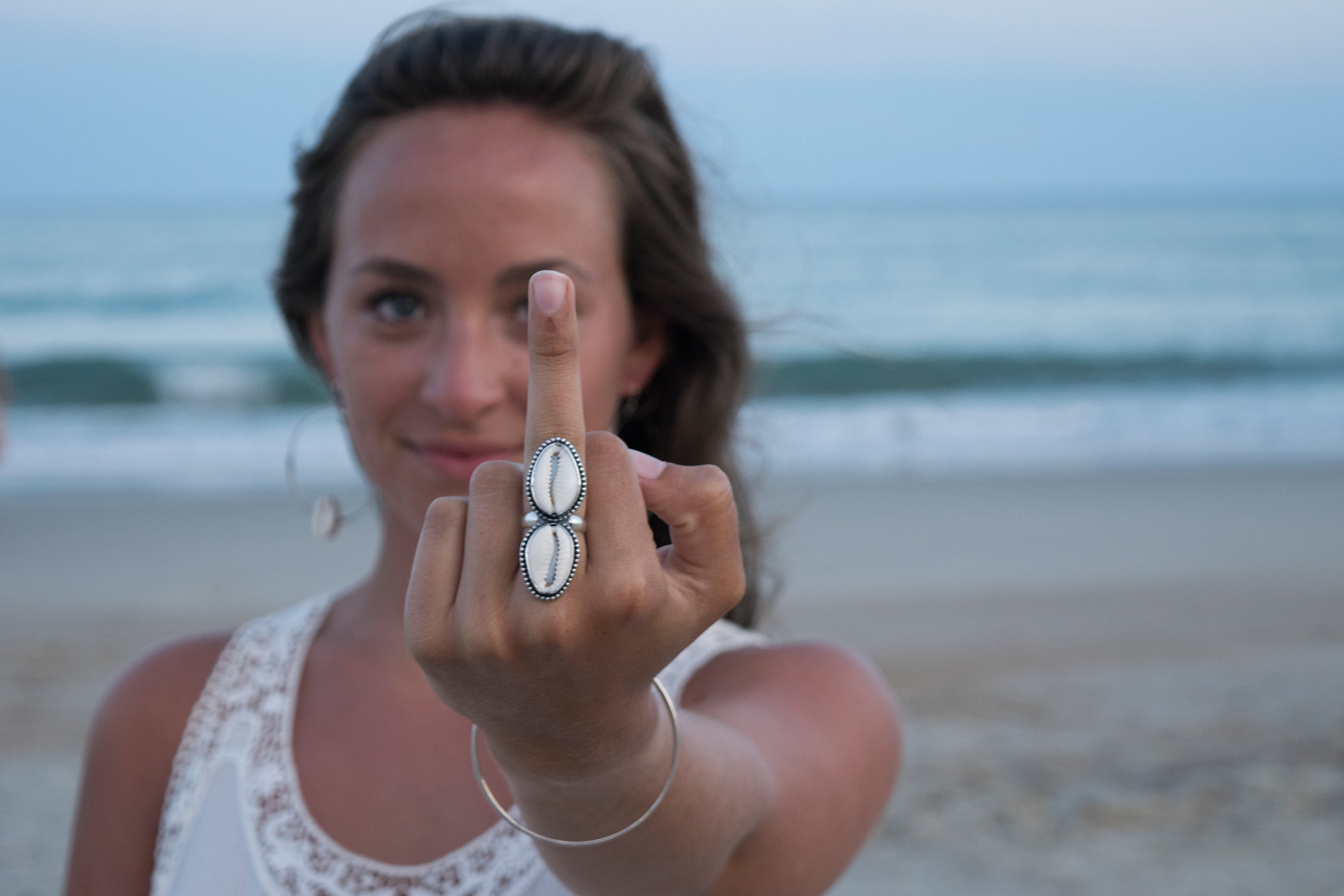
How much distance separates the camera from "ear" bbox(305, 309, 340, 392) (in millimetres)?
2113

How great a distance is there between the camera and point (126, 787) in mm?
1825

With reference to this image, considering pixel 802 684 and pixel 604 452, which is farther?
pixel 802 684

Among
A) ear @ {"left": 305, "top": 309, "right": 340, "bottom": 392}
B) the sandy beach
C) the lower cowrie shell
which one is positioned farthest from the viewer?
the sandy beach

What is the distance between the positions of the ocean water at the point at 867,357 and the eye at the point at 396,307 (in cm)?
75

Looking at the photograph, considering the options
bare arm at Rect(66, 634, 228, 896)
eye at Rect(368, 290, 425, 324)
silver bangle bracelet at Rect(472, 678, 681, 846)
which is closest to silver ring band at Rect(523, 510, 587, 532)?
silver bangle bracelet at Rect(472, 678, 681, 846)

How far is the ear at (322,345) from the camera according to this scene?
211 cm

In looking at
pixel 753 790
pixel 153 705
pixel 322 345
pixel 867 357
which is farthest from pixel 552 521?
pixel 867 357

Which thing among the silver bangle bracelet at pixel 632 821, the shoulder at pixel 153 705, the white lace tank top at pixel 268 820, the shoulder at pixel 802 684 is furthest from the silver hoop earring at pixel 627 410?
the silver bangle bracelet at pixel 632 821

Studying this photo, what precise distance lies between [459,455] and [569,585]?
83 centimetres

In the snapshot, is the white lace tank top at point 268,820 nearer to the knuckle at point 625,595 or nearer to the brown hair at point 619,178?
the brown hair at point 619,178

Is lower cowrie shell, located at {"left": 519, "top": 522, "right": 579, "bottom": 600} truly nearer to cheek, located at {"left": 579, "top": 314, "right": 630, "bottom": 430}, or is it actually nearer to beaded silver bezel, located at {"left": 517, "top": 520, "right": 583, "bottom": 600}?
beaded silver bezel, located at {"left": 517, "top": 520, "right": 583, "bottom": 600}

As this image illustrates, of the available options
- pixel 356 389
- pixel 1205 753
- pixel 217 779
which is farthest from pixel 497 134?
pixel 1205 753

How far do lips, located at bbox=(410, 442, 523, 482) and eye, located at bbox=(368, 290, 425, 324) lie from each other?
0.19 metres

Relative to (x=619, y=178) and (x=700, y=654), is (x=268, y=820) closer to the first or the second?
(x=700, y=654)
